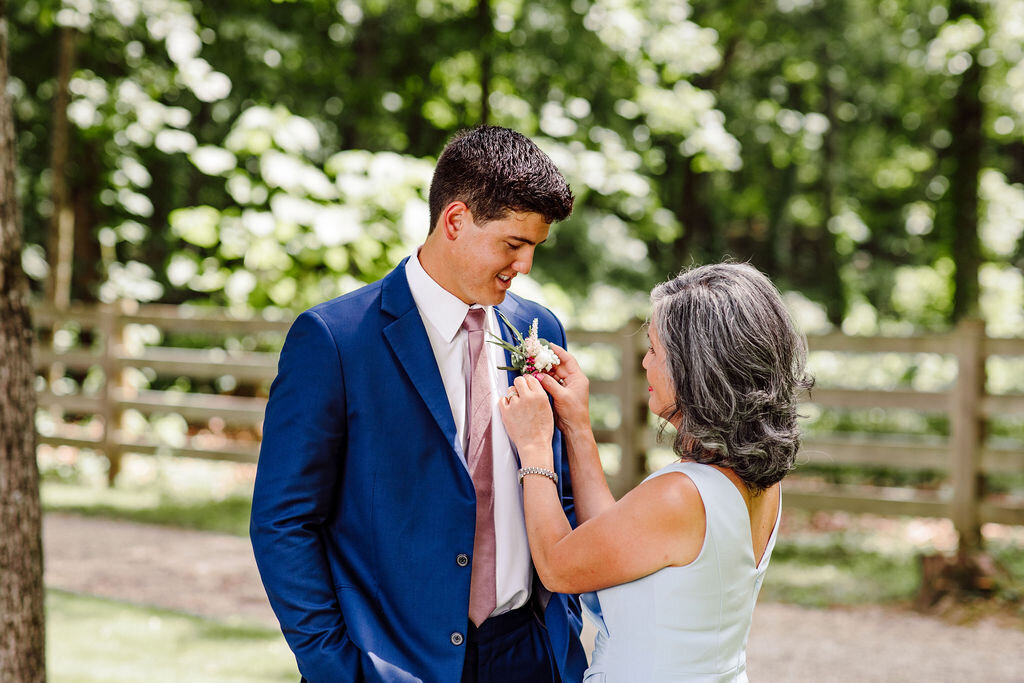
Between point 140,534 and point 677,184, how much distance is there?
1330cm

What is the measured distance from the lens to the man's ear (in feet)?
7.76

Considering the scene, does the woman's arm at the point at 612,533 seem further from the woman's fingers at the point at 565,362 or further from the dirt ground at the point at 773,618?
the dirt ground at the point at 773,618

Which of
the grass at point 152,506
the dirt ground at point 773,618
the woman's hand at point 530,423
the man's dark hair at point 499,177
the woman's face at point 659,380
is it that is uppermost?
the man's dark hair at point 499,177

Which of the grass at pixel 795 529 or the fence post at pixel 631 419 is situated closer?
the grass at pixel 795 529

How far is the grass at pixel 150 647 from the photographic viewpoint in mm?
5090

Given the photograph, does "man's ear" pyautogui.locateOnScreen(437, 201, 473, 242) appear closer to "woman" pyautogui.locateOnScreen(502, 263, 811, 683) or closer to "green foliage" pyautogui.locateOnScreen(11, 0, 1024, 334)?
"woman" pyautogui.locateOnScreen(502, 263, 811, 683)

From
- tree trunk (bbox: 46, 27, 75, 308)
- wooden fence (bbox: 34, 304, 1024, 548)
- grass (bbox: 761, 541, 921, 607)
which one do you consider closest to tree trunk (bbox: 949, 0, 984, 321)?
wooden fence (bbox: 34, 304, 1024, 548)

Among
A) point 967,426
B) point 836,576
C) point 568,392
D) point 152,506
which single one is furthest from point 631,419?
point 568,392

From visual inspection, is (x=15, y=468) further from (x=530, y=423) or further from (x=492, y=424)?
(x=530, y=423)

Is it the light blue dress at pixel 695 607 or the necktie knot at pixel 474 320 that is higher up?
the necktie knot at pixel 474 320

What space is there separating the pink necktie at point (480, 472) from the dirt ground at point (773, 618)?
3.49 metres

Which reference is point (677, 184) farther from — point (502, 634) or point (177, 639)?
point (502, 634)

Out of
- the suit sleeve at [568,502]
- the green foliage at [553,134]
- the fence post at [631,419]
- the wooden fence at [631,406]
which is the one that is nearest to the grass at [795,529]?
the wooden fence at [631,406]

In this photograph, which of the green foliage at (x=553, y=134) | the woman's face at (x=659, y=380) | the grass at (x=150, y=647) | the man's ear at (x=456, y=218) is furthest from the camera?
the green foliage at (x=553, y=134)
